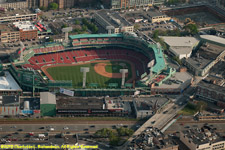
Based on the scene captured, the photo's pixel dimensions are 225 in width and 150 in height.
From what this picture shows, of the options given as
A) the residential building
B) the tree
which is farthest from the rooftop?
the tree

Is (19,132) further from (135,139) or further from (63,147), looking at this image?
(135,139)

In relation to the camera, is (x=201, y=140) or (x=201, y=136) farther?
(x=201, y=136)

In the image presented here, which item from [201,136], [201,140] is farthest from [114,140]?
[201,136]

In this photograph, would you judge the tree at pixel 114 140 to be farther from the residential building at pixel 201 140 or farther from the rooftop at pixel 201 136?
the rooftop at pixel 201 136

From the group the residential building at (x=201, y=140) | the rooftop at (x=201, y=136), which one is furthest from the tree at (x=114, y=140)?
the rooftop at (x=201, y=136)

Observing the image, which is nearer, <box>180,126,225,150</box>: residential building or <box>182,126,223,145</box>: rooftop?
<box>180,126,225,150</box>: residential building

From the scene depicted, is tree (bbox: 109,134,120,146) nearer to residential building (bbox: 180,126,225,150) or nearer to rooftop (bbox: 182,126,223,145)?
residential building (bbox: 180,126,225,150)

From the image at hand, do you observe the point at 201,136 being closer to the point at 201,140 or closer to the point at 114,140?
the point at 201,140

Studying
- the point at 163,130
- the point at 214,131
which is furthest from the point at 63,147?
the point at 214,131
